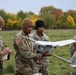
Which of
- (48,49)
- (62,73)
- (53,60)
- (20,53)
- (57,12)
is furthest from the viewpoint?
(57,12)

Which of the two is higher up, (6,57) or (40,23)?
(40,23)

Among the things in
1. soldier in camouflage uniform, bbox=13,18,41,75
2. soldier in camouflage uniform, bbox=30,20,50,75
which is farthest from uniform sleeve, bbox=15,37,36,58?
soldier in camouflage uniform, bbox=30,20,50,75

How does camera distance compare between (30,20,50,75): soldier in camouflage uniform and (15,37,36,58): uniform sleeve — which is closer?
(15,37,36,58): uniform sleeve

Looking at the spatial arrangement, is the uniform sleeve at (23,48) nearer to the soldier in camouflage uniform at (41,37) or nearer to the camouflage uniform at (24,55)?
the camouflage uniform at (24,55)

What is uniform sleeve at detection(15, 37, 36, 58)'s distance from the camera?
472 centimetres

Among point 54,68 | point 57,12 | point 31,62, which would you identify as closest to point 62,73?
point 54,68

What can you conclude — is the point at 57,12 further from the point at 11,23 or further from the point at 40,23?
the point at 40,23

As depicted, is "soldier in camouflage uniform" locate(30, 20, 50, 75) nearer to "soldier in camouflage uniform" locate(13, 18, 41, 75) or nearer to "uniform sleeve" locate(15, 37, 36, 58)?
"soldier in camouflage uniform" locate(13, 18, 41, 75)

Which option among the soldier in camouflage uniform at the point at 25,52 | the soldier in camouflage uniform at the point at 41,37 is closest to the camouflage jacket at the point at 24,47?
the soldier in camouflage uniform at the point at 25,52

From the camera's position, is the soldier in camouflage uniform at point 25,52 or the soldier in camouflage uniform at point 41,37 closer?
the soldier in camouflage uniform at point 25,52

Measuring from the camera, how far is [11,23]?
7725cm

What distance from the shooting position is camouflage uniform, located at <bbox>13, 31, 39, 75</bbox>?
4734 millimetres

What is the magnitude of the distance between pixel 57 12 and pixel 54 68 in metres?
92.7

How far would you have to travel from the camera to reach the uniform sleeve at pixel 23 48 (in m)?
4.72
